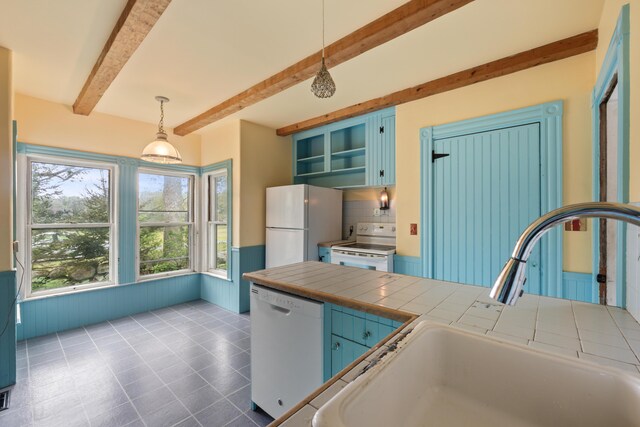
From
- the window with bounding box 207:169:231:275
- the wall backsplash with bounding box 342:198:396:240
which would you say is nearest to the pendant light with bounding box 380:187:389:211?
the wall backsplash with bounding box 342:198:396:240

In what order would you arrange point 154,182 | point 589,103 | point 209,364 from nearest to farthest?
point 589,103 → point 209,364 → point 154,182

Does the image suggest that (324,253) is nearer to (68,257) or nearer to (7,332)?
(7,332)

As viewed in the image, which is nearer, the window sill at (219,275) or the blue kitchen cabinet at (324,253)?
the blue kitchen cabinet at (324,253)

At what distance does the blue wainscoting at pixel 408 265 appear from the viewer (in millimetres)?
2855

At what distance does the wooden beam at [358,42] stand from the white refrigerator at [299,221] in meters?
1.19

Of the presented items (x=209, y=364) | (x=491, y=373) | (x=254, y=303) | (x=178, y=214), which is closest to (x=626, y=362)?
(x=491, y=373)

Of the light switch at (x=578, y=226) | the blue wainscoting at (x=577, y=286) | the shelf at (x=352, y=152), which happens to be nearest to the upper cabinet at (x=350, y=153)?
the shelf at (x=352, y=152)

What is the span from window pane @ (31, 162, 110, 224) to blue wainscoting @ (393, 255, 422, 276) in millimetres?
3592

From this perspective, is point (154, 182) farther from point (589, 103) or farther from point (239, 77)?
point (589, 103)

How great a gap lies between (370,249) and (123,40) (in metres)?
2.78

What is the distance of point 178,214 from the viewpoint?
4.14m

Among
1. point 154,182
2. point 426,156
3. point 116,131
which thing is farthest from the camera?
point 154,182

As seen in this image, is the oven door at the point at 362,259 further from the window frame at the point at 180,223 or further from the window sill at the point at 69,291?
the window sill at the point at 69,291

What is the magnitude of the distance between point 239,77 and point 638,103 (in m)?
2.63
